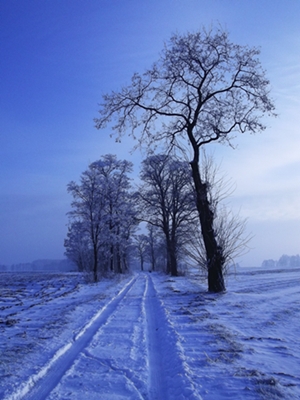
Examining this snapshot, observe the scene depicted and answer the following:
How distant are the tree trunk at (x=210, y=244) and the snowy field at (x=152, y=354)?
3.87 metres

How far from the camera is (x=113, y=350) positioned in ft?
16.7

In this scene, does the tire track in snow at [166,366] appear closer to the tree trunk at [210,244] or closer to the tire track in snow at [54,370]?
the tire track in snow at [54,370]

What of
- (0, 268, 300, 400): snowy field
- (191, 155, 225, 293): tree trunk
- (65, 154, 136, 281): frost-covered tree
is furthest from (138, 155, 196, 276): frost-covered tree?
(0, 268, 300, 400): snowy field

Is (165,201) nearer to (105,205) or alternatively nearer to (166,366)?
(105,205)

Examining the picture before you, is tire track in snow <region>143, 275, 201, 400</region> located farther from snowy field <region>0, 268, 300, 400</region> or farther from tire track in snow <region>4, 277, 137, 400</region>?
tire track in snow <region>4, 277, 137, 400</region>

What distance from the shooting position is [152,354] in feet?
16.2

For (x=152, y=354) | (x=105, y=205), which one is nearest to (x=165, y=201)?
(x=105, y=205)

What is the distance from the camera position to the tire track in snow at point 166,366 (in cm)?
347

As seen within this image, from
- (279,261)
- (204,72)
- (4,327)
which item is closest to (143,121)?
(204,72)

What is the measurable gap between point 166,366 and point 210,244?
28.9 ft

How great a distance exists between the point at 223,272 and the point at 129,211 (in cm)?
1654

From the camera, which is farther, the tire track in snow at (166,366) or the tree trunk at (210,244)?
the tree trunk at (210,244)

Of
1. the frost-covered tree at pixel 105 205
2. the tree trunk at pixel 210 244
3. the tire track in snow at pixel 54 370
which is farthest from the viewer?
the frost-covered tree at pixel 105 205

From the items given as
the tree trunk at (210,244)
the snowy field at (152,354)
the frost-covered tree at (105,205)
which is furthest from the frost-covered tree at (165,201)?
the snowy field at (152,354)
